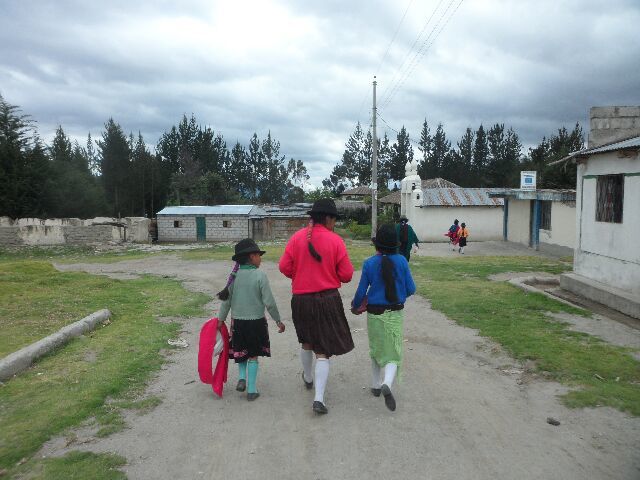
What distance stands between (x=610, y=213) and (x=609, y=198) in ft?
1.05

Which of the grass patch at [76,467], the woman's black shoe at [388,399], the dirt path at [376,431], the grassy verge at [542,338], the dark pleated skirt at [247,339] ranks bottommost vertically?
the grassy verge at [542,338]

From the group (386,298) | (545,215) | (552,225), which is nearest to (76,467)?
(386,298)

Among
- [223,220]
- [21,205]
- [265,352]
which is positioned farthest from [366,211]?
[265,352]

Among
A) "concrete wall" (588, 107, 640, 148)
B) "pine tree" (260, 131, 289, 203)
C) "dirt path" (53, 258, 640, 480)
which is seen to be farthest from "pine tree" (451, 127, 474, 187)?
"dirt path" (53, 258, 640, 480)

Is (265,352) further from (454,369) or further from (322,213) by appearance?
(454,369)

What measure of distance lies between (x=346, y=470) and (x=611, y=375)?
375cm

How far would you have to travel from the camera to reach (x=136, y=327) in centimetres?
812

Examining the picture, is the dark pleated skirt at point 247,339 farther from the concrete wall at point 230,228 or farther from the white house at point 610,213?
the concrete wall at point 230,228

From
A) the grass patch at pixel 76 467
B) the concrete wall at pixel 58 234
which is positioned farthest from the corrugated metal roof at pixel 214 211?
the grass patch at pixel 76 467

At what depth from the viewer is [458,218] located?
98.5ft

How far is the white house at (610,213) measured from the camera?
30.5ft

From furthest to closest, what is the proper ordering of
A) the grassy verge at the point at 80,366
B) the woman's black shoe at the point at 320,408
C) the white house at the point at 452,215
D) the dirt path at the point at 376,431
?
the white house at the point at 452,215 → the woman's black shoe at the point at 320,408 → the grassy verge at the point at 80,366 → the dirt path at the point at 376,431

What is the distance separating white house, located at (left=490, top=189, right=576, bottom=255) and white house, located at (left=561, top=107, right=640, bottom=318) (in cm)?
808

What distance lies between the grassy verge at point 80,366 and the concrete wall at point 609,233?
27.0 feet
